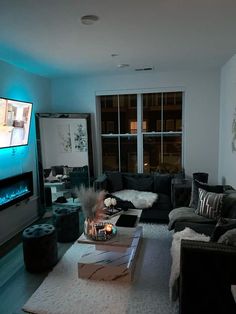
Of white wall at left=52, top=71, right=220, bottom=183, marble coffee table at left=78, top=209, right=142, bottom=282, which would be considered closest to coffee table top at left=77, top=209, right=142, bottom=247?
marble coffee table at left=78, top=209, right=142, bottom=282

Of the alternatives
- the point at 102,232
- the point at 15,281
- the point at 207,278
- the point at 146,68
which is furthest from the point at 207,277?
the point at 146,68

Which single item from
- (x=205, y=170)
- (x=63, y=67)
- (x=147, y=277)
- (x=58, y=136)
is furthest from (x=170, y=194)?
(x=63, y=67)

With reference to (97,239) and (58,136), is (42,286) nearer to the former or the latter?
(97,239)

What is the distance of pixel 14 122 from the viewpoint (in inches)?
145

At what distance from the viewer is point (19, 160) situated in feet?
13.6

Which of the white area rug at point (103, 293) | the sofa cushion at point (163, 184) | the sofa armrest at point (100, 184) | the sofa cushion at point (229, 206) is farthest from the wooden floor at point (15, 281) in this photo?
the sofa cushion at point (229, 206)

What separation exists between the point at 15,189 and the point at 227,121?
3631 mm

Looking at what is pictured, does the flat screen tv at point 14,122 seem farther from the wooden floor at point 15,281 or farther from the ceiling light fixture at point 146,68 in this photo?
the ceiling light fixture at point 146,68

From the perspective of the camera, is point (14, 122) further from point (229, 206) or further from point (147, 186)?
point (229, 206)

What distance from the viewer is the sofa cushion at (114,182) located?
4.70 m

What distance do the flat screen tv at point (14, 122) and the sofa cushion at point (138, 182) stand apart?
6.42 feet

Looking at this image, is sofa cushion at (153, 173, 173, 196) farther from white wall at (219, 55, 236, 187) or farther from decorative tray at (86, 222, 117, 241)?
decorative tray at (86, 222, 117, 241)

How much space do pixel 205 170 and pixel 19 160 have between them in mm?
3464

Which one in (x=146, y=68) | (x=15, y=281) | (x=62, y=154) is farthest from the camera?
(x=62, y=154)
